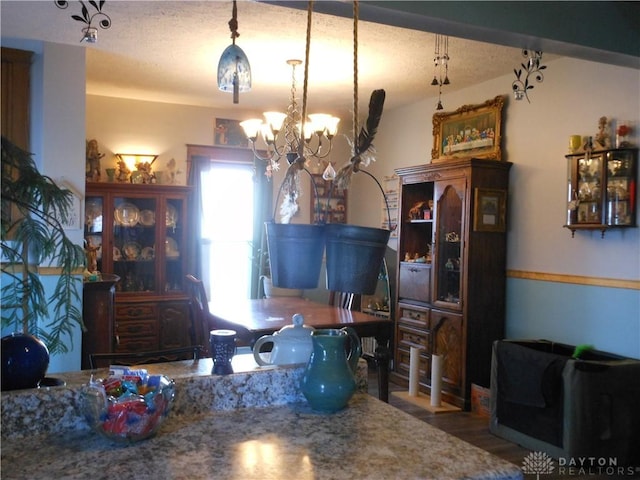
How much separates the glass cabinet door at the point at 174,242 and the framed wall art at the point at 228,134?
83 cm

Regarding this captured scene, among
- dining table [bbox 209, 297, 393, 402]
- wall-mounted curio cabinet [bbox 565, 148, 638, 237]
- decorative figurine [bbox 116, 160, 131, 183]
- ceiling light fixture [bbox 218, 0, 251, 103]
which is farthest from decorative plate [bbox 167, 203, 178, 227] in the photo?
wall-mounted curio cabinet [bbox 565, 148, 638, 237]

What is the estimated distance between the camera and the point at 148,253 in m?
5.40

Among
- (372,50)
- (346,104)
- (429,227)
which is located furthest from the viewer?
(346,104)

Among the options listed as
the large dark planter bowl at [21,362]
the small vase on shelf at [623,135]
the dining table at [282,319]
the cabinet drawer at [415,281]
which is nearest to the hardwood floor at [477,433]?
the dining table at [282,319]

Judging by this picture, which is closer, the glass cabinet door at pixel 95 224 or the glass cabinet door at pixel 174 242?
the glass cabinet door at pixel 95 224

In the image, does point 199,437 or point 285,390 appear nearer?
point 199,437

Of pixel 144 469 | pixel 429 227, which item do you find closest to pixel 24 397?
pixel 144 469

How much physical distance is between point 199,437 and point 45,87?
11.0ft

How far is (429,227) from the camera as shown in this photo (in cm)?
518

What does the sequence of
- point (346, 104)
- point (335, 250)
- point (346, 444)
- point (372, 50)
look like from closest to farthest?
point (346, 444) < point (335, 250) < point (372, 50) < point (346, 104)

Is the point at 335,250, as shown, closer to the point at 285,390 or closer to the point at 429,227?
the point at 285,390

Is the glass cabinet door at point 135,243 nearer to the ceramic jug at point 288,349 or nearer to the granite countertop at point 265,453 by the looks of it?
the ceramic jug at point 288,349

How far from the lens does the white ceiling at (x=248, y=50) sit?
10.8 ft

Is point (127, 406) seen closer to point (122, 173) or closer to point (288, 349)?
point (288, 349)
